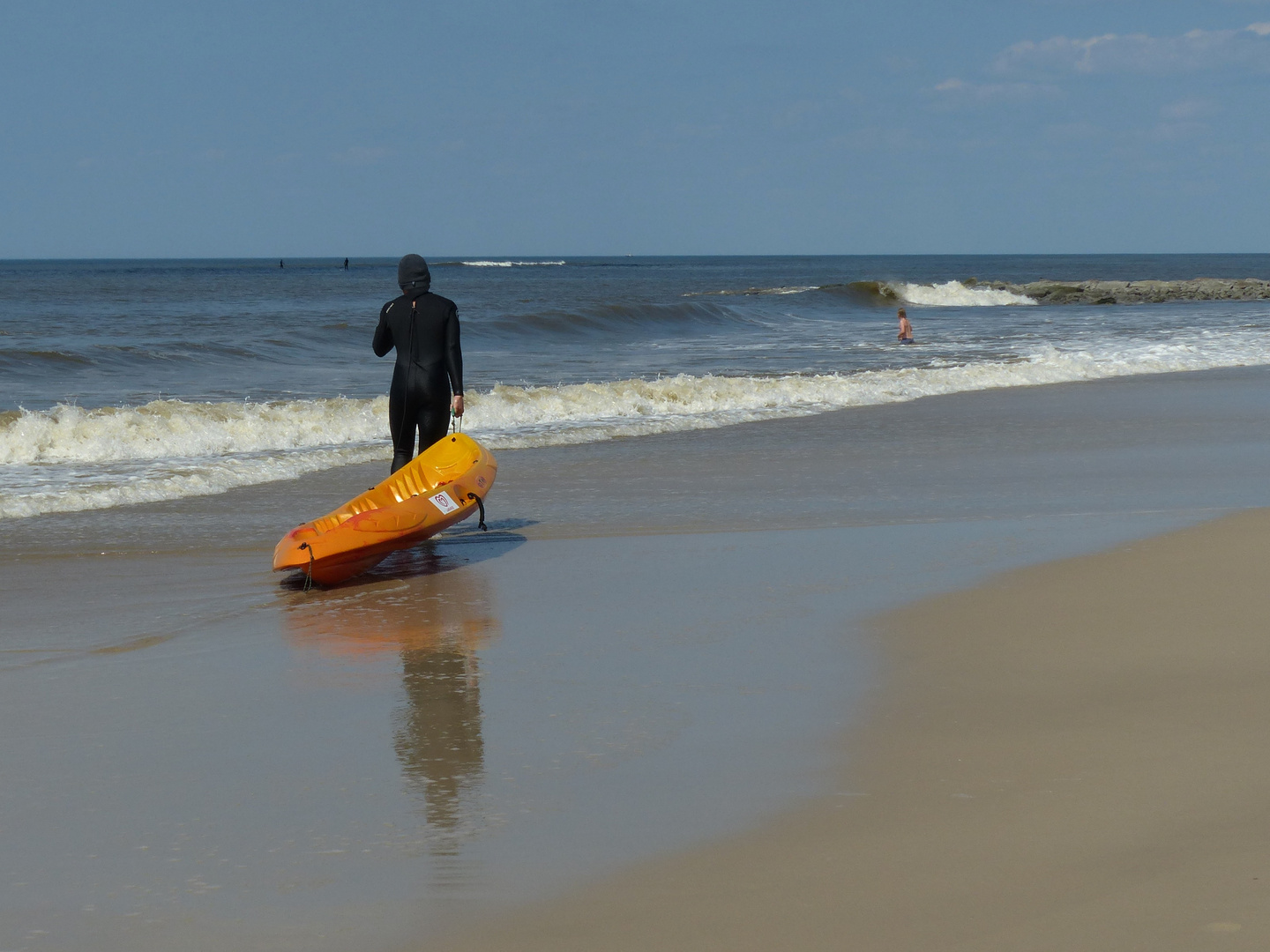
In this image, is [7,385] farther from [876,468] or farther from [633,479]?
[876,468]

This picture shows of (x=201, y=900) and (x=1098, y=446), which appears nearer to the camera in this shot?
(x=201, y=900)

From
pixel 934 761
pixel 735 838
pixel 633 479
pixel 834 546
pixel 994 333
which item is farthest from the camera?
pixel 994 333

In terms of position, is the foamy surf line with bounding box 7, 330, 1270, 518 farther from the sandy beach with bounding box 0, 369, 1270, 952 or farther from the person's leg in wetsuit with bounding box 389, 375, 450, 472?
the person's leg in wetsuit with bounding box 389, 375, 450, 472

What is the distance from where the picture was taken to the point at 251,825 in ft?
11.2

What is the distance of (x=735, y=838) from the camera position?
330cm

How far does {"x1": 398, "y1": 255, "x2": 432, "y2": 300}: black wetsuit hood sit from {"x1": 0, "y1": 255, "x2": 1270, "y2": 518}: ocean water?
9.77ft

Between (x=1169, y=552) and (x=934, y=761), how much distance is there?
3513mm

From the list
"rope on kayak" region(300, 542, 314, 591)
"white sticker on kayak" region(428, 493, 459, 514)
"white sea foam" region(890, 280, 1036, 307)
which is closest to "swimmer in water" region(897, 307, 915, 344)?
"white sticker on kayak" region(428, 493, 459, 514)

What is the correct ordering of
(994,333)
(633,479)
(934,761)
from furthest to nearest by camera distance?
(994,333)
(633,479)
(934,761)

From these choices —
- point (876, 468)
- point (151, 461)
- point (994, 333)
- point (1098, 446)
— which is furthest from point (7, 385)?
point (994, 333)

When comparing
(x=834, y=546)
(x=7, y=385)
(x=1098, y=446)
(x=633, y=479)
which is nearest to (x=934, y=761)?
(x=834, y=546)

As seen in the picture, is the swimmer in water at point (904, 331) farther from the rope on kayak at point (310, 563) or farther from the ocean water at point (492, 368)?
the rope on kayak at point (310, 563)

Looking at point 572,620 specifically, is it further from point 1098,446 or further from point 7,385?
point 7,385

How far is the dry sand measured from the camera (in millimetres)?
2807
